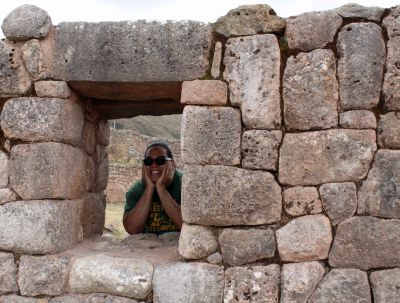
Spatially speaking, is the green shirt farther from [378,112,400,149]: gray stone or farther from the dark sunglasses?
[378,112,400,149]: gray stone

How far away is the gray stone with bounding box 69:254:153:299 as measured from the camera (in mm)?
3174

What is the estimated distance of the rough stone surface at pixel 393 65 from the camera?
298 centimetres

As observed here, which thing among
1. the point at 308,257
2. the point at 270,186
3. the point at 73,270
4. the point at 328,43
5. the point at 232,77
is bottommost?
the point at 73,270

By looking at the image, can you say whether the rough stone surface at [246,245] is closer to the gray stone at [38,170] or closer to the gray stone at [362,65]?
the gray stone at [362,65]

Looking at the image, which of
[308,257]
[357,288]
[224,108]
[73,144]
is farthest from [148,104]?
[357,288]

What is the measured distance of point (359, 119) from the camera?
2.99 metres

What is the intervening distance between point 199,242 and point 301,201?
75cm

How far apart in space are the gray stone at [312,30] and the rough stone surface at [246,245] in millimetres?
1306

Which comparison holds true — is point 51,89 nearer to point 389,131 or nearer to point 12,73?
point 12,73

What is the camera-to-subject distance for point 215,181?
3111 millimetres

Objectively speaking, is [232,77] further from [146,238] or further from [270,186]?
[146,238]

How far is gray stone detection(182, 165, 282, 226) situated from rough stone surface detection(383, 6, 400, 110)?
0.95m

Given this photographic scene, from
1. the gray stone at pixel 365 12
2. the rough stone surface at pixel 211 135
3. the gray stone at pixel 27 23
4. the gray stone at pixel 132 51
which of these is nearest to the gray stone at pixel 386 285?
the rough stone surface at pixel 211 135

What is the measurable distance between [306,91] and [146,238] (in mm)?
2032
